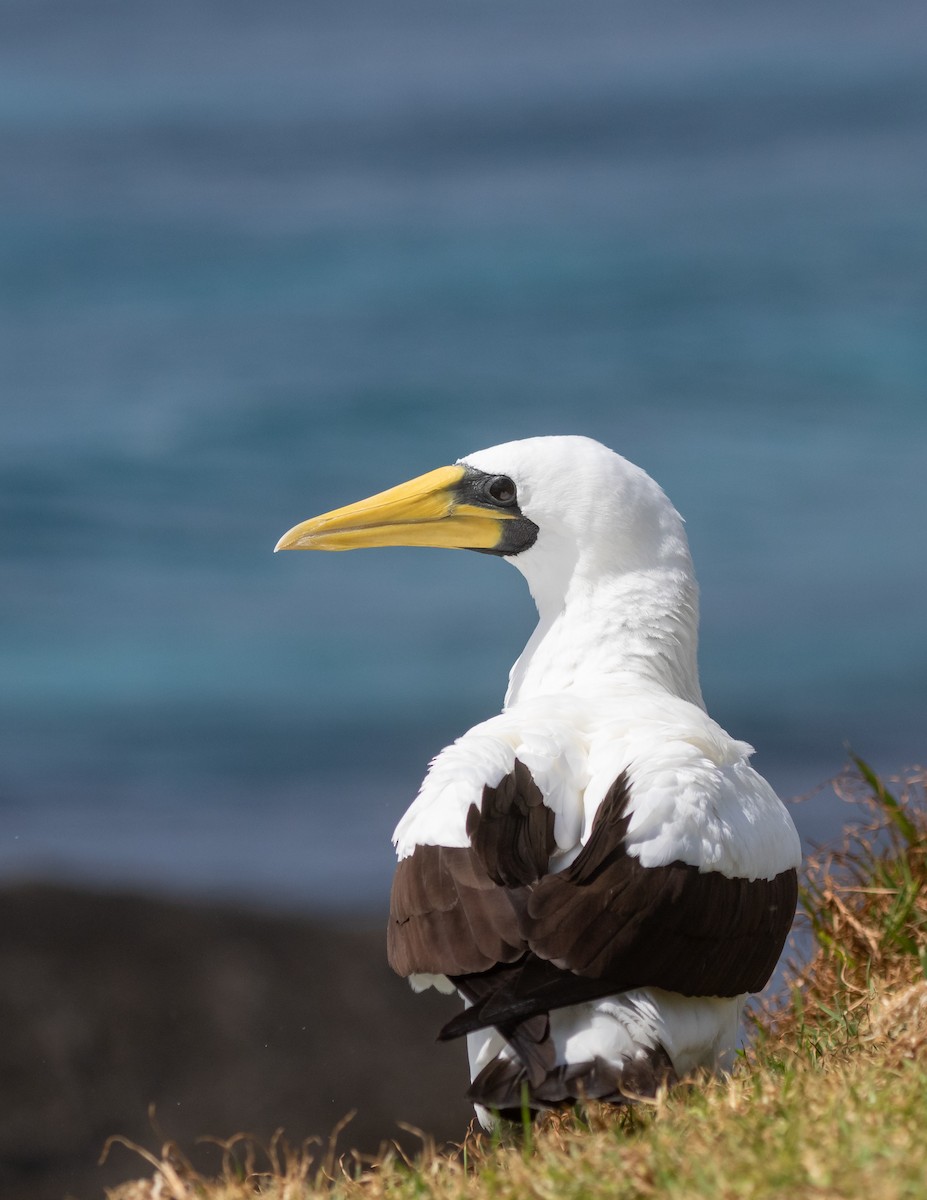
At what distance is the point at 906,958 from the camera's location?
7.02 m

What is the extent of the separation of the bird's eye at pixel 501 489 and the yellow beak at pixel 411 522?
2.6 inches

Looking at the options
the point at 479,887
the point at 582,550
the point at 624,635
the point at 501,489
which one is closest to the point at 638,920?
the point at 479,887

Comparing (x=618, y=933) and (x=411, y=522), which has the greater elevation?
(x=411, y=522)

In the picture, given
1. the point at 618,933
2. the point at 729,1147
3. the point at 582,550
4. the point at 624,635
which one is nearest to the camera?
the point at 729,1147

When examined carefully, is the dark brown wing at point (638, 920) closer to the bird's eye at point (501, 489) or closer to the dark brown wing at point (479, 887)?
the dark brown wing at point (479, 887)

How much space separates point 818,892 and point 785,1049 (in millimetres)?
1802

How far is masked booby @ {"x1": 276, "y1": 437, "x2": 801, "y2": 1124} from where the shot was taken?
4531 mm

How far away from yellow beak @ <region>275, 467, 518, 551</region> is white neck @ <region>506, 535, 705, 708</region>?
492 millimetres

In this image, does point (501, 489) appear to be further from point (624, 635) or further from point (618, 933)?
point (618, 933)

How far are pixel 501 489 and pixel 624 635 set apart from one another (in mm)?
880

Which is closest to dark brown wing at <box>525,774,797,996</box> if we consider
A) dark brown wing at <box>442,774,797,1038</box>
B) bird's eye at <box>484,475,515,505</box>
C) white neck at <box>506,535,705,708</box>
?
dark brown wing at <box>442,774,797,1038</box>

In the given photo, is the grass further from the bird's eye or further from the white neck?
the bird's eye

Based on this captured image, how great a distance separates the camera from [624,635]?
6.10m

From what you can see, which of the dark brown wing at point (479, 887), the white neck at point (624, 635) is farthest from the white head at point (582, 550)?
the dark brown wing at point (479, 887)
